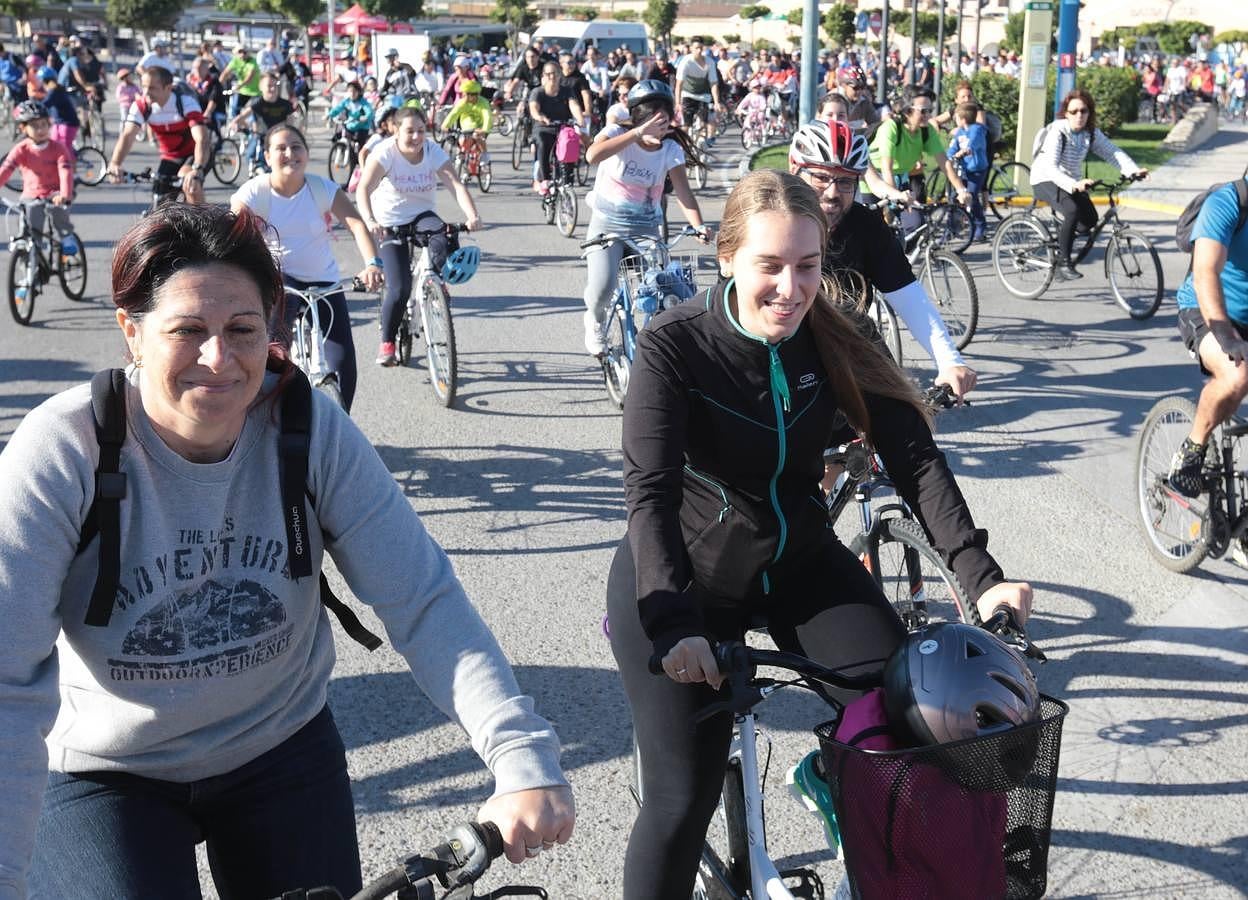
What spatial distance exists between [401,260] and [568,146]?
8526 millimetres

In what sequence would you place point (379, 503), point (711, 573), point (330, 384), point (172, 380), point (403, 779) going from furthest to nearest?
point (330, 384) → point (403, 779) → point (711, 573) → point (379, 503) → point (172, 380)

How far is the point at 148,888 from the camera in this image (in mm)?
2207

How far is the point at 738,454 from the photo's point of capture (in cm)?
308

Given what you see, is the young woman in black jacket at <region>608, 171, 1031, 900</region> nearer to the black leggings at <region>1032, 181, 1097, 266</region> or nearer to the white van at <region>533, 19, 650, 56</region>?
the black leggings at <region>1032, 181, 1097, 266</region>

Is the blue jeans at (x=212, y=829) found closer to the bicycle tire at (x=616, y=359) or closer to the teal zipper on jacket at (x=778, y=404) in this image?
the teal zipper on jacket at (x=778, y=404)

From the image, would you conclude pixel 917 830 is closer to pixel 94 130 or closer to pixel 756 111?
pixel 756 111

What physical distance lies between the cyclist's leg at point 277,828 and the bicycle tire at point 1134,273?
1060cm

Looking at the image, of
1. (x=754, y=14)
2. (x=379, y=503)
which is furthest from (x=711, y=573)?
(x=754, y=14)

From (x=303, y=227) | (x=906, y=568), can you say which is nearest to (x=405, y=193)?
(x=303, y=227)

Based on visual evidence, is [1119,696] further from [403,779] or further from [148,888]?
[148,888]

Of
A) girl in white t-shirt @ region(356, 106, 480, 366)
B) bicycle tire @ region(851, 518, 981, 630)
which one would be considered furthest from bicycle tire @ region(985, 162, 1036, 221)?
bicycle tire @ region(851, 518, 981, 630)

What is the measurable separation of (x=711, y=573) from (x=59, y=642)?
1.46 meters

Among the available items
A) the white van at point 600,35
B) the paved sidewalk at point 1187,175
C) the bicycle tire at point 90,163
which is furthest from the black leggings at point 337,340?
the white van at point 600,35

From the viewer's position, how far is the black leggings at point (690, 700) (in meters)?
2.89
